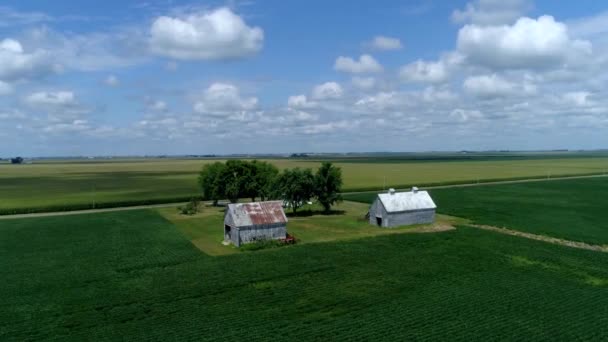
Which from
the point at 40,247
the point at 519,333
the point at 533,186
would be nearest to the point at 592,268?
the point at 519,333

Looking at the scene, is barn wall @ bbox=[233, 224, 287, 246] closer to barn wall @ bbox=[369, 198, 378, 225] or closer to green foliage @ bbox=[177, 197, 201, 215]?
barn wall @ bbox=[369, 198, 378, 225]

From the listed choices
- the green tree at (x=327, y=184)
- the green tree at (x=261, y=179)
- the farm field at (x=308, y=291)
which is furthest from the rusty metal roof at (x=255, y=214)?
the green tree at (x=261, y=179)

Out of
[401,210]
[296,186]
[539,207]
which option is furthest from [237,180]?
[539,207]

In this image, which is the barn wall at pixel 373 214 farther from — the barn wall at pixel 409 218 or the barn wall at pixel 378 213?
the barn wall at pixel 409 218

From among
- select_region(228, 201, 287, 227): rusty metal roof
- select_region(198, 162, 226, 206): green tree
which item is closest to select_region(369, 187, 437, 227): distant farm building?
select_region(228, 201, 287, 227): rusty metal roof

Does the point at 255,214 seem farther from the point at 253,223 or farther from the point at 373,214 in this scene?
the point at 373,214
